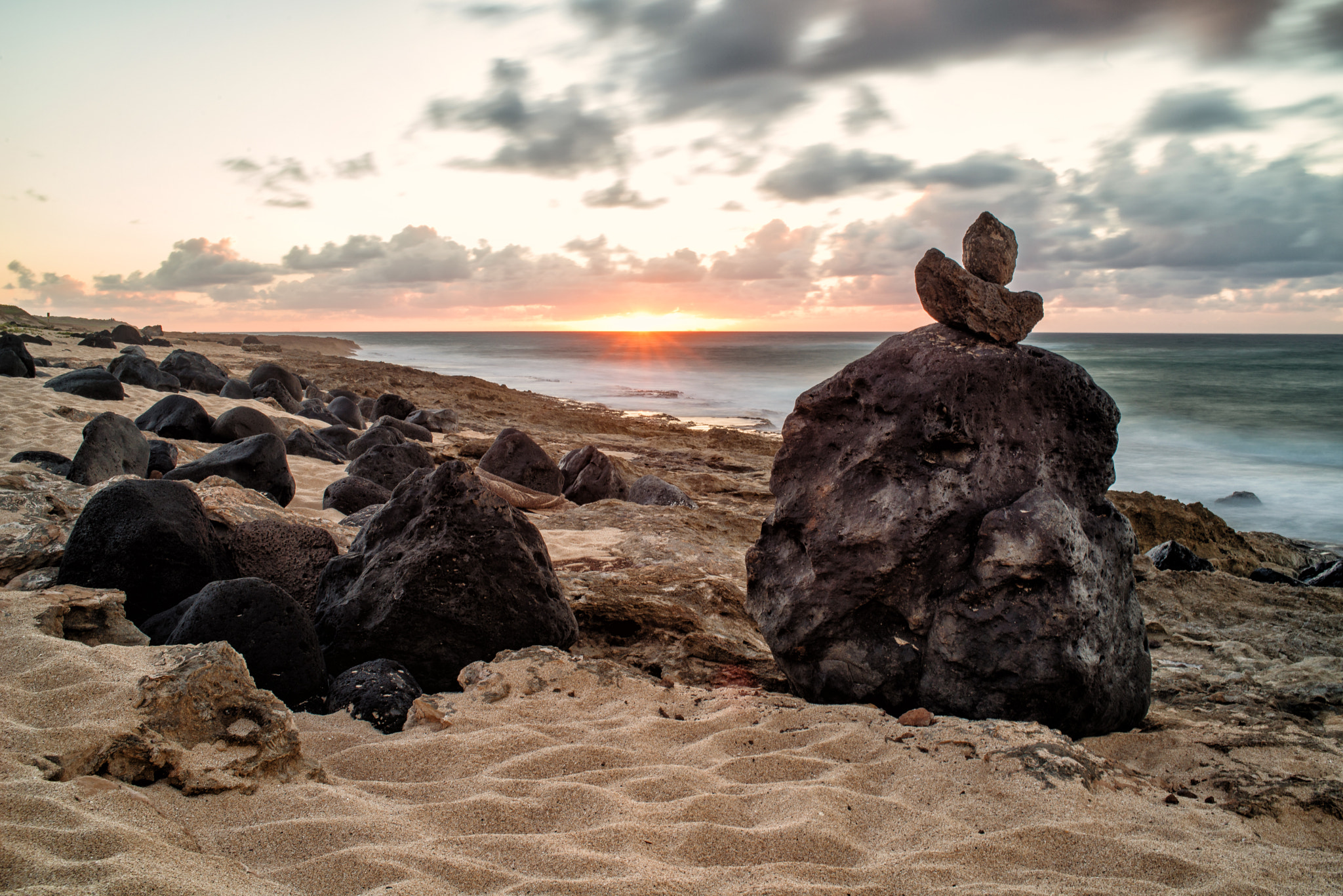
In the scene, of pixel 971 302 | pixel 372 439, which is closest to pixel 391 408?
pixel 372 439

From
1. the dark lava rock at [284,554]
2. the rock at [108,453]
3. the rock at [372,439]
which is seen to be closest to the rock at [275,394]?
the rock at [372,439]

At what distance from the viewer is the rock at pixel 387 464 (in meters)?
7.86

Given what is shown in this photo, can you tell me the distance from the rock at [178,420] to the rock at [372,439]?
1.62 m

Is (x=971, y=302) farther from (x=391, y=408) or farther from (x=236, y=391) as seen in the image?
(x=236, y=391)

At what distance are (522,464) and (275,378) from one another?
30.7 feet

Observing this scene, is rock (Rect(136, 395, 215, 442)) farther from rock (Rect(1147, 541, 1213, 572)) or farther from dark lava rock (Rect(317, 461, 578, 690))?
rock (Rect(1147, 541, 1213, 572))

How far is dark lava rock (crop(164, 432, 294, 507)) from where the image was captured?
6336 millimetres

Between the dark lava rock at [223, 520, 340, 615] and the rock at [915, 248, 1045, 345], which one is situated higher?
the rock at [915, 248, 1045, 345]

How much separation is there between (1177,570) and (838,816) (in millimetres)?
6122

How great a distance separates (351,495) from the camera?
6.83 m

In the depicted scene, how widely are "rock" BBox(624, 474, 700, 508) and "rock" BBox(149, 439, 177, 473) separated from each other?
464 centimetres

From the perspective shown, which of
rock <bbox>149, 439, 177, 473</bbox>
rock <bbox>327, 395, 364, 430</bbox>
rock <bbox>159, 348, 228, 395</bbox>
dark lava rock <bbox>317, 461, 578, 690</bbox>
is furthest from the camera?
rock <bbox>159, 348, 228, 395</bbox>

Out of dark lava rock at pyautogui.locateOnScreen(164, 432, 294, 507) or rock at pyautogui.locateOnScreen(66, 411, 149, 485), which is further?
dark lava rock at pyautogui.locateOnScreen(164, 432, 294, 507)

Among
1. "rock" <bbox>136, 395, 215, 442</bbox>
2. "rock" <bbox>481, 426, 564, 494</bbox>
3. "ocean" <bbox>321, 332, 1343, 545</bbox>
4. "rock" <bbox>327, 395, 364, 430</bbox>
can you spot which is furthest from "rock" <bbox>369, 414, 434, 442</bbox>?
"ocean" <bbox>321, 332, 1343, 545</bbox>
